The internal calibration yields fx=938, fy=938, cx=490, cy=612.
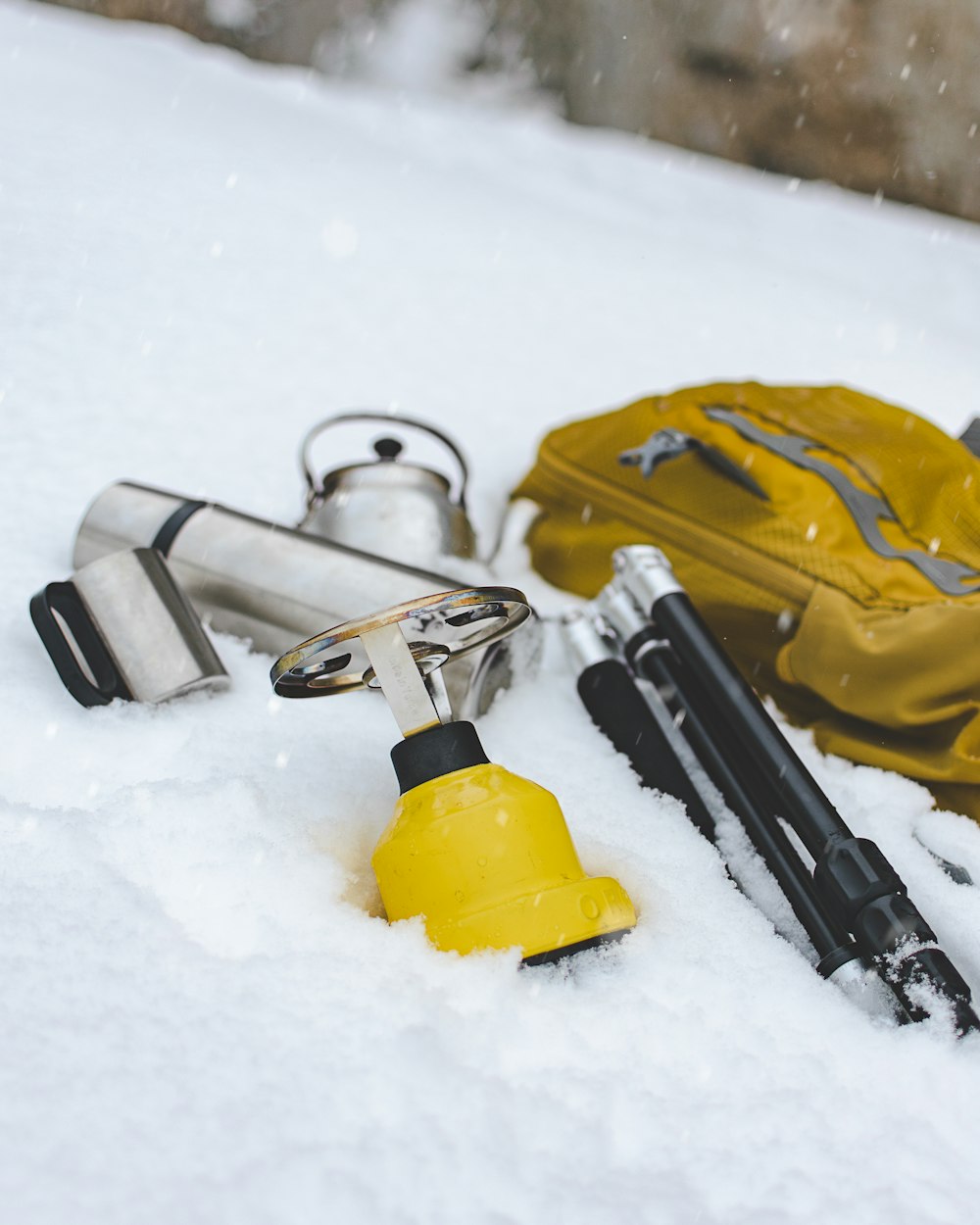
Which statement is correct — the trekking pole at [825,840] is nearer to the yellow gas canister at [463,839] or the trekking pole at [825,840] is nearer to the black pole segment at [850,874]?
the black pole segment at [850,874]

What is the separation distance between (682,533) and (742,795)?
0.42m

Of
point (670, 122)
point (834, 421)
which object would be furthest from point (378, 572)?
point (670, 122)

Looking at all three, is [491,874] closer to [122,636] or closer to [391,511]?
[122,636]

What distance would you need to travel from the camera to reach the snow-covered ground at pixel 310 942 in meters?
0.50

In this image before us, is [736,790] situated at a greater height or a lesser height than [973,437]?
lesser

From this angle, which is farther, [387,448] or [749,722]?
[387,448]

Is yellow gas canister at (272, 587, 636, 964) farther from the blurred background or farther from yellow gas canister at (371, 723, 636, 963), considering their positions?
the blurred background

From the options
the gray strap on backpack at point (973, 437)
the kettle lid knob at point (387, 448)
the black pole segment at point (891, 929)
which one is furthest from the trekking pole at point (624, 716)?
the gray strap on backpack at point (973, 437)

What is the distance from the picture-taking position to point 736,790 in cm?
83

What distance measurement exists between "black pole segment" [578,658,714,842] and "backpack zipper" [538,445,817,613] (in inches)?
8.0

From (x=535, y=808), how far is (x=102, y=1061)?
11.7 inches

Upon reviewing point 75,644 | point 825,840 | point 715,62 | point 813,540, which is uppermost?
point 715,62

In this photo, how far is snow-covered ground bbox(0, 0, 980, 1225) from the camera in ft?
1.63

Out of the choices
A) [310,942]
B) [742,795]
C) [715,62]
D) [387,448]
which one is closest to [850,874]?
[742,795]
